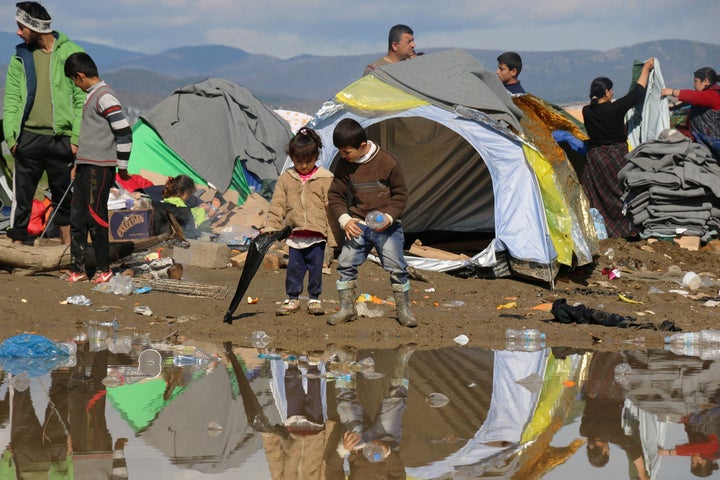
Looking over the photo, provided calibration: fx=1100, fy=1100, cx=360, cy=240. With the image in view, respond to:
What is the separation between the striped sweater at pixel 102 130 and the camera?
28.2ft

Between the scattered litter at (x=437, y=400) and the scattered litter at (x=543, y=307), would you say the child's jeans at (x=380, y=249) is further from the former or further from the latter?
the scattered litter at (x=437, y=400)

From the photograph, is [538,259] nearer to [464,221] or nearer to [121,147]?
[464,221]

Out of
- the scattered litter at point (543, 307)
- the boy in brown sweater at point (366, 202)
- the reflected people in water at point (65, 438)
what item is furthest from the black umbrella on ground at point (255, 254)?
the scattered litter at point (543, 307)

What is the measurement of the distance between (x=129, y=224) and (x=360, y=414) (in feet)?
18.9

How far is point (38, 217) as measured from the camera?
11.1 m

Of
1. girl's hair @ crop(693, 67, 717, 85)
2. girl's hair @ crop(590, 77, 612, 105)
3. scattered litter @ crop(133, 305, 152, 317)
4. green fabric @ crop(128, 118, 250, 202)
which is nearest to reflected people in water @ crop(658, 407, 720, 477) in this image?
scattered litter @ crop(133, 305, 152, 317)

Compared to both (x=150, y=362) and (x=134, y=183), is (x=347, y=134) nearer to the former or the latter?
(x=150, y=362)

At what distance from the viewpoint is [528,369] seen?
6395 mm

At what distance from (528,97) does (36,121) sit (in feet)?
16.8

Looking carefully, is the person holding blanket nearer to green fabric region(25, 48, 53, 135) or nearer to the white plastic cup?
→ the white plastic cup

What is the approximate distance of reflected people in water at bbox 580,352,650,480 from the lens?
14.6 ft

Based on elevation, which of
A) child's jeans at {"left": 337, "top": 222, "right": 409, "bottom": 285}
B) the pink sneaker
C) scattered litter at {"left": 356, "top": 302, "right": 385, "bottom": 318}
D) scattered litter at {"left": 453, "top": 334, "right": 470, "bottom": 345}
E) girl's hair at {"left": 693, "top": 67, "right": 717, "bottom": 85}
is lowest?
the pink sneaker

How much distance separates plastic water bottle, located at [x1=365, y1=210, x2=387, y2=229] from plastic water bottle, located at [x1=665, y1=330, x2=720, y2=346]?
6.65 ft

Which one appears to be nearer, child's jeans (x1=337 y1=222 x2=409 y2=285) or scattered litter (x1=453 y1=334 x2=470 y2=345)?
scattered litter (x1=453 y1=334 x2=470 y2=345)
